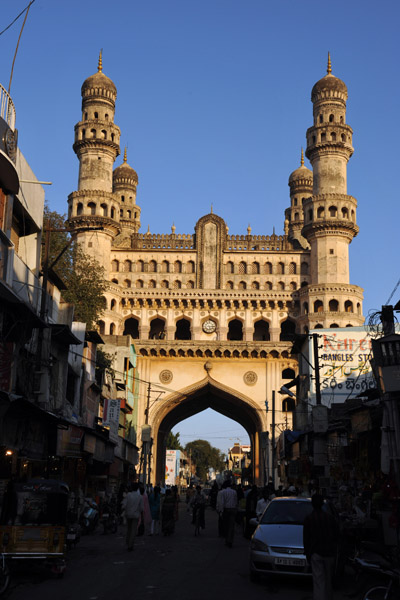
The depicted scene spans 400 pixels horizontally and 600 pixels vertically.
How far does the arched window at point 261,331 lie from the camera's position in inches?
2047

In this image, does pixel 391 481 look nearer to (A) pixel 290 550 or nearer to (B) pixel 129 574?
(A) pixel 290 550

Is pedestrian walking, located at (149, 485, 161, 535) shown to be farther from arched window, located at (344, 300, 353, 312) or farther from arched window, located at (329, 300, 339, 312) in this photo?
arched window, located at (344, 300, 353, 312)

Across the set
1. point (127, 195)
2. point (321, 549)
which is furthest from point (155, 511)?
point (127, 195)

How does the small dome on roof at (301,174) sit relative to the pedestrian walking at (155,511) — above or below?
above

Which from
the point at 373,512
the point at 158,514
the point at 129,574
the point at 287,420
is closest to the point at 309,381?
the point at 287,420

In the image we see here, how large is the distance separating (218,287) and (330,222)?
8965 millimetres

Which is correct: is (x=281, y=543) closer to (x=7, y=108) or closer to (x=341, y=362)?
(x=7, y=108)

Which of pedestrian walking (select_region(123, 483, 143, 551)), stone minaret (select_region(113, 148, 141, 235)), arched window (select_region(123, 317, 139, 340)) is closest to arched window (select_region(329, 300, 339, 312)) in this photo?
arched window (select_region(123, 317, 139, 340))

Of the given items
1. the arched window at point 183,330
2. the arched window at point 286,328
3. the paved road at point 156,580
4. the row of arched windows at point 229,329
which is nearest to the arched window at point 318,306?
the row of arched windows at point 229,329

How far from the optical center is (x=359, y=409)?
56.8 feet

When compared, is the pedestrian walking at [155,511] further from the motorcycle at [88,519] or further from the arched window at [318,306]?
the arched window at [318,306]

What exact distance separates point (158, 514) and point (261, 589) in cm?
1122

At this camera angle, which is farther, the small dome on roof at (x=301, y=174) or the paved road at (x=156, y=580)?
the small dome on roof at (x=301, y=174)

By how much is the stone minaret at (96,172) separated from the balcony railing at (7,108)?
33.0 m
